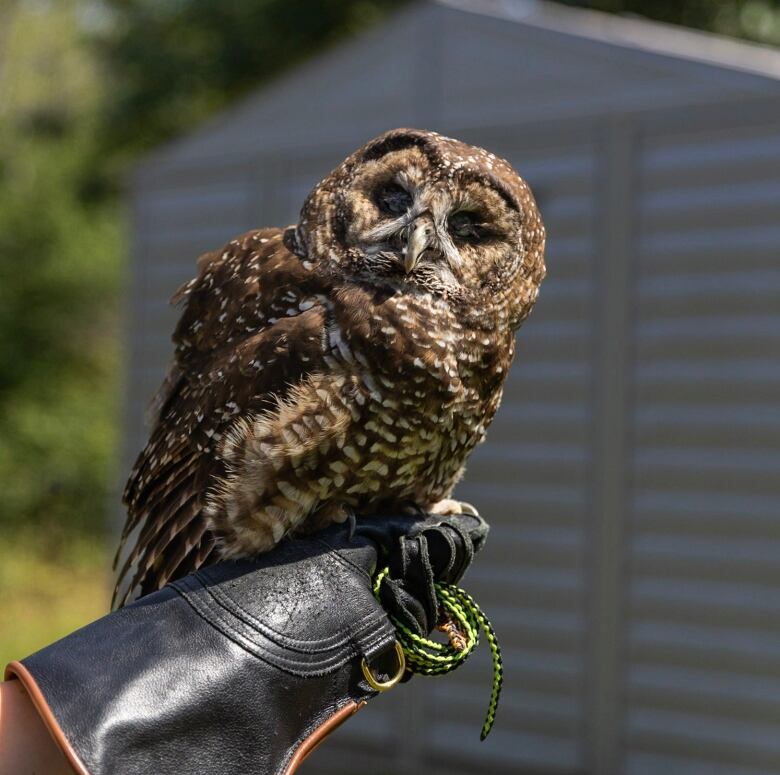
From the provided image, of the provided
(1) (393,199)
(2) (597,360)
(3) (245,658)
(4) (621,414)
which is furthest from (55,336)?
(3) (245,658)

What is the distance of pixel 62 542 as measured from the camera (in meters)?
12.7

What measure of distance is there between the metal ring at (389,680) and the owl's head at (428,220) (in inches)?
28.5

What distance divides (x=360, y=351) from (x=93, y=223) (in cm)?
1306

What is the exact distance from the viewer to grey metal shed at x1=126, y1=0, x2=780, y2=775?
4910 mm

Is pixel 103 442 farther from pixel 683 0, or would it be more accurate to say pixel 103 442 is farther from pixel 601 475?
pixel 601 475

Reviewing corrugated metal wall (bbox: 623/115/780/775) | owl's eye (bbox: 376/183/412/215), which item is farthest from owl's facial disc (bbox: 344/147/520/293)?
corrugated metal wall (bbox: 623/115/780/775)

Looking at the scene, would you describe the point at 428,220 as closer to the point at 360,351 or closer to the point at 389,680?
the point at 360,351

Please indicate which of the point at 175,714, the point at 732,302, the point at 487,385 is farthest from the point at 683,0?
the point at 175,714

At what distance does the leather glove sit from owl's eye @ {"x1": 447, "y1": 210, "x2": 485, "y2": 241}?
0.61 meters

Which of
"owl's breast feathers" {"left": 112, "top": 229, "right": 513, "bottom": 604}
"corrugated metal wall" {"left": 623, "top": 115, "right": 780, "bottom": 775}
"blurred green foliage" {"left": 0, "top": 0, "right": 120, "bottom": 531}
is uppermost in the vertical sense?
"owl's breast feathers" {"left": 112, "top": 229, "right": 513, "bottom": 604}

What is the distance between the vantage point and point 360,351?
2.19 meters

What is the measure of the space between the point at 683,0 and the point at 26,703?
452 inches

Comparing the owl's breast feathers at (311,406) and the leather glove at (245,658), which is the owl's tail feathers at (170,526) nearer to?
the owl's breast feathers at (311,406)

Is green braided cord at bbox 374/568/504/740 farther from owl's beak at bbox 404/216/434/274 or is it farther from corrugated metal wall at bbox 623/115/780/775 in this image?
corrugated metal wall at bbox 623/115/780/775
